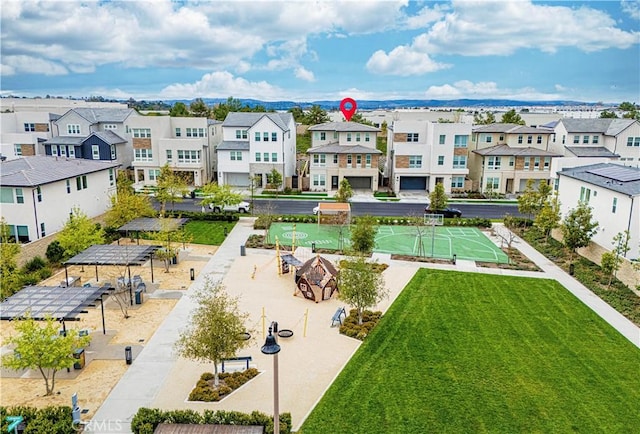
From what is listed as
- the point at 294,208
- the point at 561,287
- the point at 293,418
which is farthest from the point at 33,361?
the point at 294,208

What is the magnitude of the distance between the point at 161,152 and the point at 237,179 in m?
10.3

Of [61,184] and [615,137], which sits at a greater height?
[615,137]

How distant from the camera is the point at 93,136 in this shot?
61.5 m

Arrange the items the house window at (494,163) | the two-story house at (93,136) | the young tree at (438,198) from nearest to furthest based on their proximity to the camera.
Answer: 1. the young tree at (438,198)
2. the house window at (494,163)
3. the two-story house at (93,136)

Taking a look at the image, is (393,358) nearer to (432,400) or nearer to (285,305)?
(432,400)

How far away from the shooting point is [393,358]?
68.5ft

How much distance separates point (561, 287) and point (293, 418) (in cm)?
2132

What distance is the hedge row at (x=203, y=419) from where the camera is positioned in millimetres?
15109

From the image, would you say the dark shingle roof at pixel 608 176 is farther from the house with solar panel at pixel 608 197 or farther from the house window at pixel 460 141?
the house window at pixel 460 141

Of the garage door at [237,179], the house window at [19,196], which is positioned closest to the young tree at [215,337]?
the house window at [19,196]

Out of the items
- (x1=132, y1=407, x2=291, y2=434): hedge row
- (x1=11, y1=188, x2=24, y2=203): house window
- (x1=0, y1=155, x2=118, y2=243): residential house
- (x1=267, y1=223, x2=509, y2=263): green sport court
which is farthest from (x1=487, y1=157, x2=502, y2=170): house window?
(x1=132, y1=407, x2=291, y2=434): hedge row

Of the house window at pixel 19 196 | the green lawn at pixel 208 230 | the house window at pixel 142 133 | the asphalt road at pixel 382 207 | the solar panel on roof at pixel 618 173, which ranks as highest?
the house window at pixel 142 133

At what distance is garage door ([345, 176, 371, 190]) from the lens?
63.6 metres

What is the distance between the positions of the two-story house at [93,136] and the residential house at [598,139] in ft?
189
